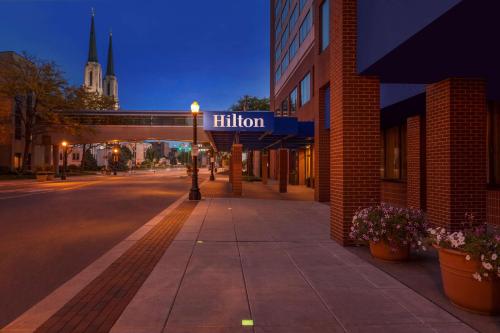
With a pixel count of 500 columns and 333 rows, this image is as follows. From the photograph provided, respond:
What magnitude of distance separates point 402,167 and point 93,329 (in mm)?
15597

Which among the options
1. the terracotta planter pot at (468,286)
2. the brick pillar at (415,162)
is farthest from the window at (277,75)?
the terracotta planter pot at (468,286)

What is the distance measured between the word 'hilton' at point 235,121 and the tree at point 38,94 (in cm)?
3696

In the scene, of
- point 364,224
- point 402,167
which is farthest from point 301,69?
point 364,224

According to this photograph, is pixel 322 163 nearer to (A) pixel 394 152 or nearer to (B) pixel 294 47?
(A) pixel 394 152

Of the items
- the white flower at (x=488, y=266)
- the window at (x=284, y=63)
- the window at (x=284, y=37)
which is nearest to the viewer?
the white flower at (x=488, y=266)

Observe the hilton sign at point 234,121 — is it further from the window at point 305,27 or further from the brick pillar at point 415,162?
the window at point 305,27

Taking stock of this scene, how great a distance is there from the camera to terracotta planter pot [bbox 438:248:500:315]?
182 inches

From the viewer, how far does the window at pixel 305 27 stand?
88.2 ft

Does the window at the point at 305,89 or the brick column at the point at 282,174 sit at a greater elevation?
the window at the point at 305,89

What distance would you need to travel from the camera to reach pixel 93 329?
4301mm

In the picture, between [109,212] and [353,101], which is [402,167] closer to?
[353,101]

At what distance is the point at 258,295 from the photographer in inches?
212

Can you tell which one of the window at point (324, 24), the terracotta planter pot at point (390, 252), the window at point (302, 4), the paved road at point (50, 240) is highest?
the window at point (302, 4)

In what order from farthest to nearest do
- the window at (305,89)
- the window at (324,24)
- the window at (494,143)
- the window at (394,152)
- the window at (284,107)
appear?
the window at (284,107) → the window at (305,89) → the window at (324,24) → the window at (394,152) → the window at (494,143)
